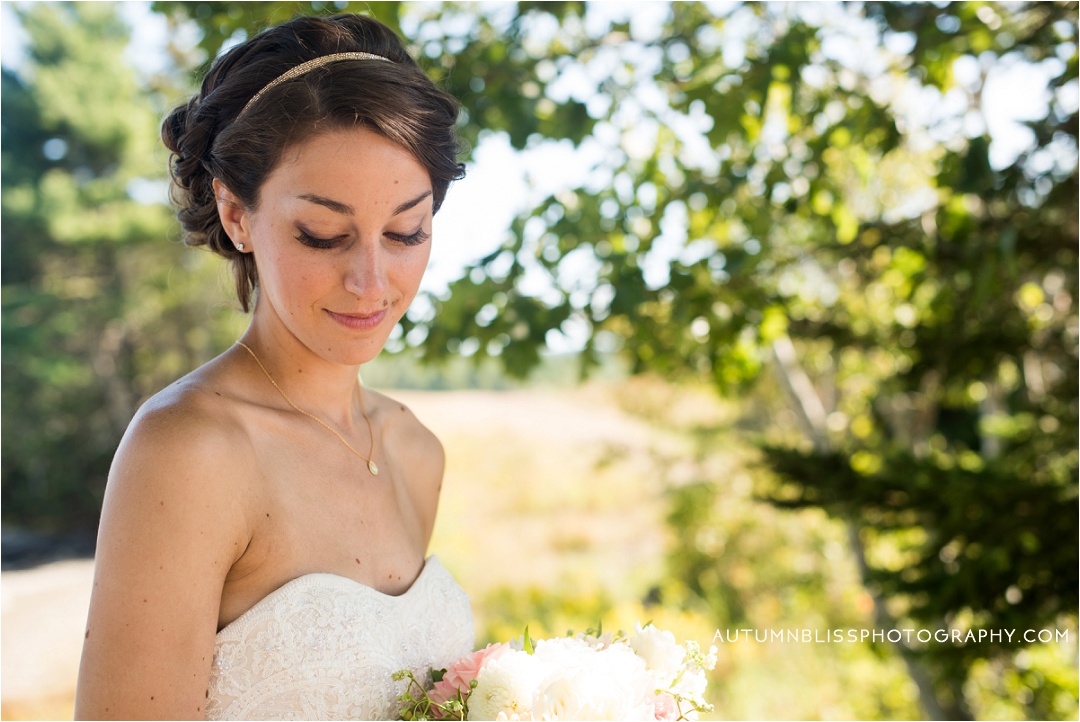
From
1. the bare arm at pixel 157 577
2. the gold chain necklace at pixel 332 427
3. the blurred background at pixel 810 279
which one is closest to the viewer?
the bare arm at pixel 157 577

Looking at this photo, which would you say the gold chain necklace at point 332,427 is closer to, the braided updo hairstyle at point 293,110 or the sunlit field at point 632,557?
the braided updo hairstyle at point 293,110

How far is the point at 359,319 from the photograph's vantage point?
1.66 m

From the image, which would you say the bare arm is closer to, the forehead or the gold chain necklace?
the gold chain necklace

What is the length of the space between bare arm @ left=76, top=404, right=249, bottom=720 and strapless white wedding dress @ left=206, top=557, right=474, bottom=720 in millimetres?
106

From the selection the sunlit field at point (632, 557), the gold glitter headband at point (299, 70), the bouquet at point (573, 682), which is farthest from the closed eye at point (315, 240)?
the sunlit field at point (632, 557)

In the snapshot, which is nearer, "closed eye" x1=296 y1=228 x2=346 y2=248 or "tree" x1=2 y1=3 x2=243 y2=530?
"closed eye" x1=296 y1=228 x2=346 y2=248

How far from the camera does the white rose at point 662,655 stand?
1604mm

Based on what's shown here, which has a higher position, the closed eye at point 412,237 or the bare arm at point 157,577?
the closed eye at point 412,237

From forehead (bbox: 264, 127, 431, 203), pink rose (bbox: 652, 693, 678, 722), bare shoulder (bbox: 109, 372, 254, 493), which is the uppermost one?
forehead (bbox: 264, 127, 431, 203)

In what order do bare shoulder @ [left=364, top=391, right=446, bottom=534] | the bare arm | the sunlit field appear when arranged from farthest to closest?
the sunlit field
bare shoulder @ [left=364, top=391, right=446, bottom=534]
the bare arm

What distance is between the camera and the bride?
4.47ft

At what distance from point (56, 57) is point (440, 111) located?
18246 mm

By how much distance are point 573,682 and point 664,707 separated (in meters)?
0.22

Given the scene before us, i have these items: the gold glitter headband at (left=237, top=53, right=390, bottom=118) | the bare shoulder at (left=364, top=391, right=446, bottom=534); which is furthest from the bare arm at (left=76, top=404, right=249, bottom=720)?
the bare shoulder at (left=364, top=391, right=446, bottom=534)
